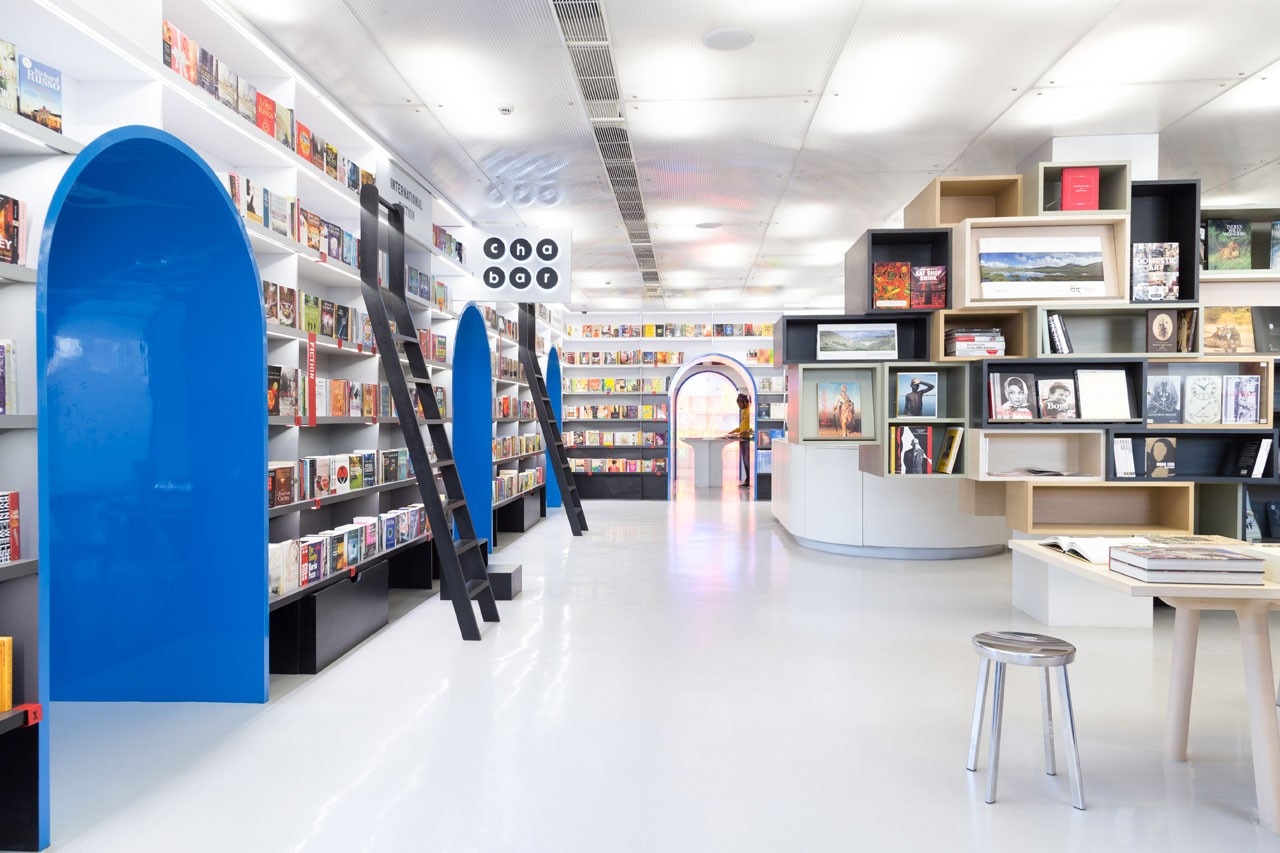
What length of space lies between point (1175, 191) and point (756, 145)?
9.15 feet

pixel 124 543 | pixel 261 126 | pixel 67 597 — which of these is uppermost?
pixel 261 126

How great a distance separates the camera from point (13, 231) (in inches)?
94.7

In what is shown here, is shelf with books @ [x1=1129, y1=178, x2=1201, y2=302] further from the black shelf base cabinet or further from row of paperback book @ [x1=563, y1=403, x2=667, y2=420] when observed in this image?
row of paperback book @ [x1=563, y1=403, x2=667, y2=420]

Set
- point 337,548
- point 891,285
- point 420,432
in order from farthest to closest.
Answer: point 891,285 → point 420,432 → point 337,548

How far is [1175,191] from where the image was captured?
5.37m

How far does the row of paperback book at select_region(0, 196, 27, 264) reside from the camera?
7.74ft

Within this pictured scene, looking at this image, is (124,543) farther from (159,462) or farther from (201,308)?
(201,308)

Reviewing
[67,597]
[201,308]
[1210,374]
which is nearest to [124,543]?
[67,597]

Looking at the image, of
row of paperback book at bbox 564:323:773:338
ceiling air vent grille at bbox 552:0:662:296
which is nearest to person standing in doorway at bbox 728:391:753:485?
row of paperback book at bbox 564:323:773:338

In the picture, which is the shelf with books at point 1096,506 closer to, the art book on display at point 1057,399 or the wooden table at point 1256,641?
the art book on display at point 1057,399

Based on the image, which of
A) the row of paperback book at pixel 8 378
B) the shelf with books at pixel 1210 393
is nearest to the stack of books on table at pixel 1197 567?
the shelf with books at pixel 1210 393

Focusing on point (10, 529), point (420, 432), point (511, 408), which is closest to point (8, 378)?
point (10, 529)

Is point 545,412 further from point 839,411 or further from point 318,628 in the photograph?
point 318,628

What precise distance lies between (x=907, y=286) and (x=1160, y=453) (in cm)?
196
